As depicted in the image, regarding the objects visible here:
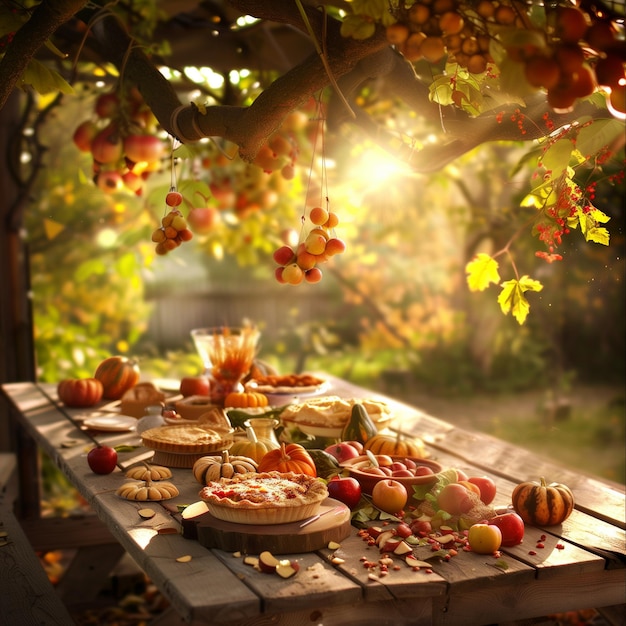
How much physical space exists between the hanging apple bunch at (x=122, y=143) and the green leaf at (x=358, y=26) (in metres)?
1.68

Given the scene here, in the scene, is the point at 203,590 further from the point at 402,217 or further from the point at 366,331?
the point at 366,331

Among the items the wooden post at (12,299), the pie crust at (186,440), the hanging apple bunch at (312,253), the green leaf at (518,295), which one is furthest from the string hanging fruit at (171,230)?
the wooden post at (12,299)

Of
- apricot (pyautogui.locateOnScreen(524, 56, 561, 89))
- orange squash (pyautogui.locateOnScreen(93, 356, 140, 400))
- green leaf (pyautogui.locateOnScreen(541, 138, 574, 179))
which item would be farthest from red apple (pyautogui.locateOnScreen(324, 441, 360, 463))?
apricot (pyautogui.locateOnScreen(524, 56, 561, 89))

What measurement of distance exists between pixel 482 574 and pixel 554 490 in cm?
45

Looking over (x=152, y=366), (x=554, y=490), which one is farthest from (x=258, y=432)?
(x=152, y=366)

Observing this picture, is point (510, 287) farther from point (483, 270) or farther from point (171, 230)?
point (171, 230)

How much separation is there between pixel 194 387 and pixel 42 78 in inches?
66.2

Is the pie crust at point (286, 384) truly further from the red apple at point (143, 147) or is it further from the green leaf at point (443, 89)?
the green leaf at point (443, 89)

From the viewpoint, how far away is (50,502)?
5391 mm

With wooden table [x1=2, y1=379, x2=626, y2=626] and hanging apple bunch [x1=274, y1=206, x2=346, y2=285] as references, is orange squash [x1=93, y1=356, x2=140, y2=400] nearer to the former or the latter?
wooden table [x1=2, y1=379, x2=626, y2=626]

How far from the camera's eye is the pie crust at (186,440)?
8.52 feet

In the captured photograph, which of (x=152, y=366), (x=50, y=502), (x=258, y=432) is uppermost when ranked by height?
(x=258, y=432)

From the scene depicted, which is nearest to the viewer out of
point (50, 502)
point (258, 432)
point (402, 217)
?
point (258, 432)

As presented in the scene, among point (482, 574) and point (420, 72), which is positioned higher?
point (420, 72)
